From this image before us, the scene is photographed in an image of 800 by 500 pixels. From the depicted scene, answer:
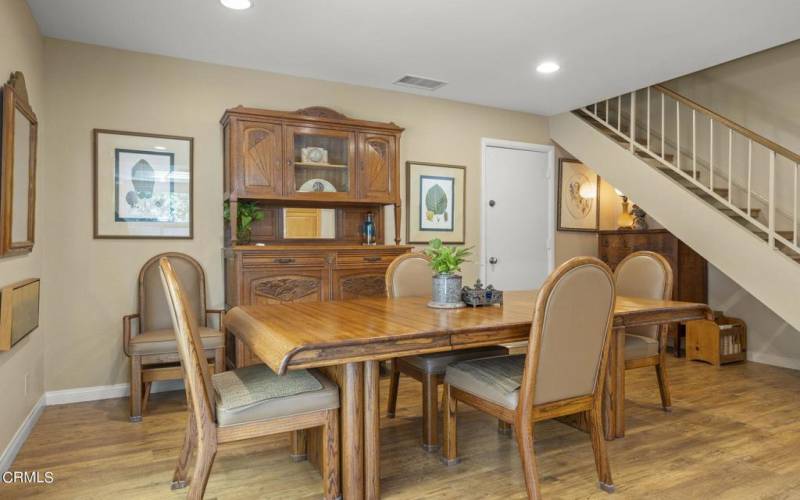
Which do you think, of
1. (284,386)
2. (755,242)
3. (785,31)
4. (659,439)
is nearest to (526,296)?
(659,439)

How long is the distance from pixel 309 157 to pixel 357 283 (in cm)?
106

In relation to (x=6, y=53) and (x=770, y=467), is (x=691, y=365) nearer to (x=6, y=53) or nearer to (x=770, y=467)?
(x=770, y=467)

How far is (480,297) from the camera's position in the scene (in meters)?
2.65

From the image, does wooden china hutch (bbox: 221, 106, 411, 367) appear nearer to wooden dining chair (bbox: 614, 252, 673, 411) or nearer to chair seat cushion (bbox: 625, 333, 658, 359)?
wooden dining chair (bbox: 614, 252, 673, 411)

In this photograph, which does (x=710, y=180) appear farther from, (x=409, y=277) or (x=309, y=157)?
(x=309, y=157)

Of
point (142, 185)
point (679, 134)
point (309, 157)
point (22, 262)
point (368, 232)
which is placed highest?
point (679, 134)

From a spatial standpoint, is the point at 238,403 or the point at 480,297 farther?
the point at 480,297

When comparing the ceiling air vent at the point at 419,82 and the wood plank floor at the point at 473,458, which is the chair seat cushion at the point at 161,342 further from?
the ceiling air vent at the point at 419,82

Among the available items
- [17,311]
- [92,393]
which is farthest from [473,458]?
[92,393]

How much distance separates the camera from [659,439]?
281 centimetres

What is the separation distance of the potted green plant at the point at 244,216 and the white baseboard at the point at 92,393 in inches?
47.6

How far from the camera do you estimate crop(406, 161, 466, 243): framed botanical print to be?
4895mm

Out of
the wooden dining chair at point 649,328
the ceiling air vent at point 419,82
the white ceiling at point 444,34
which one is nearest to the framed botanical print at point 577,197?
the white ceiling at point 444,34

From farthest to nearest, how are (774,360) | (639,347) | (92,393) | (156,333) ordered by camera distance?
(774,360), (92,393), (156,333), (639,347)
